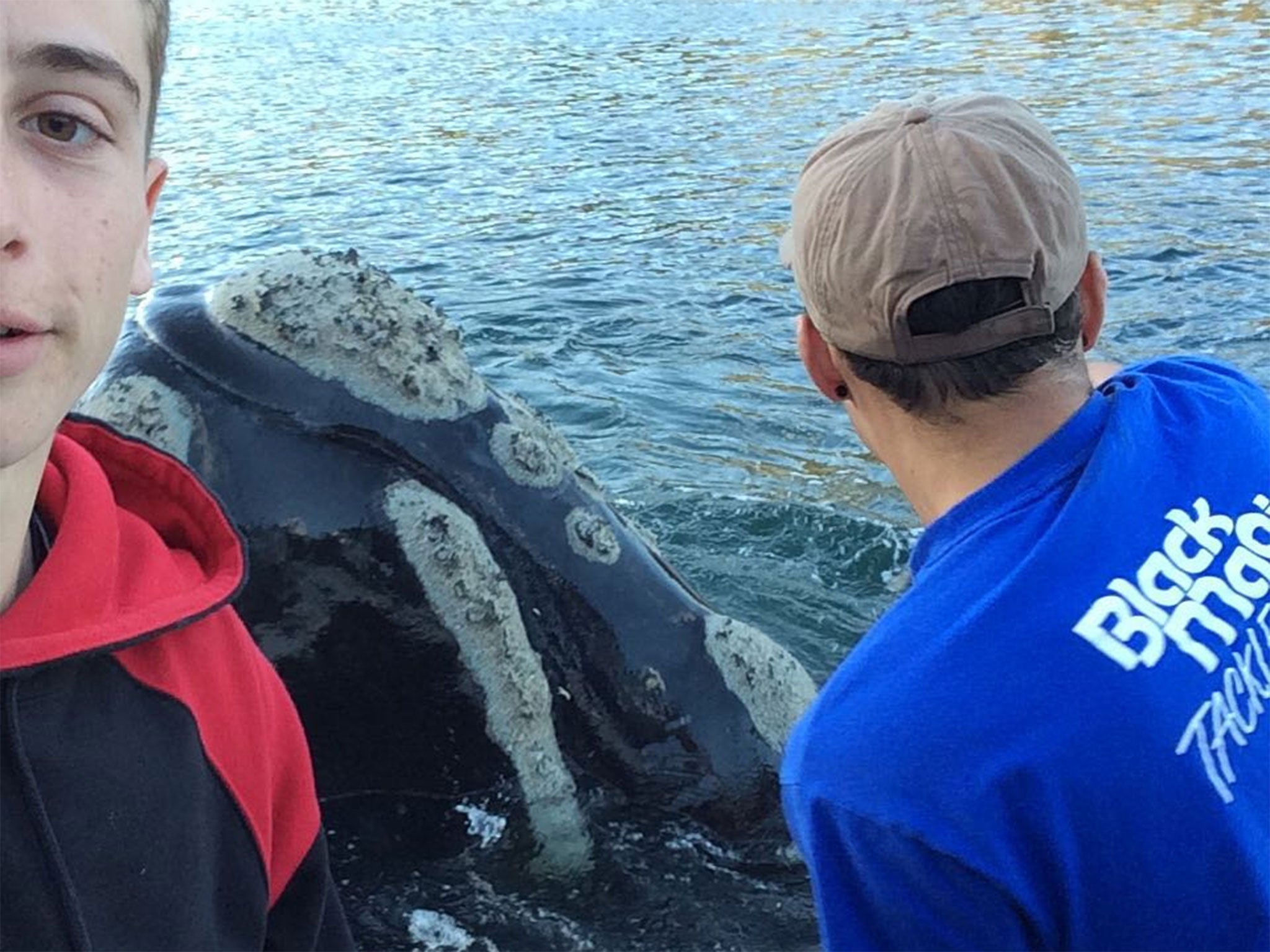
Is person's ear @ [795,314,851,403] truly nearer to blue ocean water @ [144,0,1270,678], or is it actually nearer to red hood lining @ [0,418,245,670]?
red hood lining @ [0,418,245,670]

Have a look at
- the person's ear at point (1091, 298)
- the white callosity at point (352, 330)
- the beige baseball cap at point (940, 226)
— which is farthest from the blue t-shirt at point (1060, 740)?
the white callosity at point (352, 330)

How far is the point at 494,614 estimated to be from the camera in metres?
3.62

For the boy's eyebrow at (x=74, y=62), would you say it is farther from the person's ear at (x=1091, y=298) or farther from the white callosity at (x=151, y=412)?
the person's ear at (x=1091, y=298)

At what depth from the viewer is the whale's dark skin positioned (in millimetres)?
3430

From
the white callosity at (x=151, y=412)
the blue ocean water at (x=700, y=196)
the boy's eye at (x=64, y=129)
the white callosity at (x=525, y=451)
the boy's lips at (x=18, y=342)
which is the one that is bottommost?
the blue ocean water at (x=700, y=196)

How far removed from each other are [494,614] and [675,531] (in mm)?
3957

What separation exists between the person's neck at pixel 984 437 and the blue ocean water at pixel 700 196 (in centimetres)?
327

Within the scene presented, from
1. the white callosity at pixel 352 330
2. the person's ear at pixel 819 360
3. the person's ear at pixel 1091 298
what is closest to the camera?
the person's ear at pixel 1091 298

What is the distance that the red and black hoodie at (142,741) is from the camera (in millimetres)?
2025

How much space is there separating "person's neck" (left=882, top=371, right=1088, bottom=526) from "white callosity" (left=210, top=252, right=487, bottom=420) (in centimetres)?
130

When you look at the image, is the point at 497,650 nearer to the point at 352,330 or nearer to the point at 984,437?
the point at 352,330

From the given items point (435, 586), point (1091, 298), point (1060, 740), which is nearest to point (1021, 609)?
point (1060, 740)

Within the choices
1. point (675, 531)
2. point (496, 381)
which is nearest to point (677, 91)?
point (496, 381)

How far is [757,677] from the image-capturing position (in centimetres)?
390
